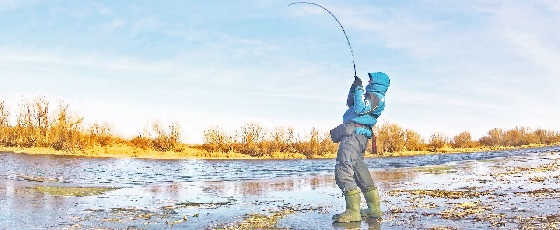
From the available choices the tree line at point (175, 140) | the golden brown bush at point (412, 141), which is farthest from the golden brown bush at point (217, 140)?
the golden brown bush at point (412, 141)

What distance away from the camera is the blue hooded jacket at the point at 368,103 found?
6.84 meters

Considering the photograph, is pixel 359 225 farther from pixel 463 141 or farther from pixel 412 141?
pixel 463 141

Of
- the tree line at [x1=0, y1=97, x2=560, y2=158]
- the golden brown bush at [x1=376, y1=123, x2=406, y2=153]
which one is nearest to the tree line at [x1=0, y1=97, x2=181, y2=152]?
the tree line at [x1=0, y1=97, x2=560, y2=158]

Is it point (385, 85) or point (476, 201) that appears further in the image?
point (476, 201)

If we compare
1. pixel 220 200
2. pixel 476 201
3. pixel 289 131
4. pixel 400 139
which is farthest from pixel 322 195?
pixel 400 139

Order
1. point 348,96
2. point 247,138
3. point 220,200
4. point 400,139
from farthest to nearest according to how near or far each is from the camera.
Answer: point 400,139 < point 247,138 < point 220,200 < point 348,96

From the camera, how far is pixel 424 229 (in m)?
5.83

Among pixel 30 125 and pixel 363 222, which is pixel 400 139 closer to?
pixel 30 125

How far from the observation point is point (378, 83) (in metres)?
7.15

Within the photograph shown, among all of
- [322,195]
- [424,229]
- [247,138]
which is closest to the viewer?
[424,229]

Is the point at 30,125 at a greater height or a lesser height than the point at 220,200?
greater

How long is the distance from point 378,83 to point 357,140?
0.93 metres

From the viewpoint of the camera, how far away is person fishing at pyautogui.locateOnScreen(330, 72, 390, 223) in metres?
6.79

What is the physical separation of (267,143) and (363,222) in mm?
38133
